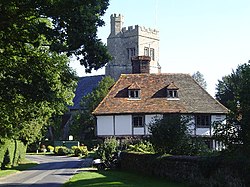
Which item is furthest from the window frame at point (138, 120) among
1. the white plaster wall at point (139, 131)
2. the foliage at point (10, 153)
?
the foliage at point (10, 153)

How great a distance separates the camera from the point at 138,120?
163 ft

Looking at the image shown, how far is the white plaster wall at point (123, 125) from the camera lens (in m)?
49.4

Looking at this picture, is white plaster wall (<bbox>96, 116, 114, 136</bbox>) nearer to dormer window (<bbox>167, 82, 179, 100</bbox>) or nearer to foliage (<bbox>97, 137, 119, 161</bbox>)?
dormer window (<bbox>167, 82, 179, 100</bbox>)

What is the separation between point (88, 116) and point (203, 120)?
34.5 m

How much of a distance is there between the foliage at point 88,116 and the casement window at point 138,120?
2971 centimetres

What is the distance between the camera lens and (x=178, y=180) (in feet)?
76.0

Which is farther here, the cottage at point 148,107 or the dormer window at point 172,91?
the dormer window at point 172,91

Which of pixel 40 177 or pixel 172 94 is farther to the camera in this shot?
pixel 172 94

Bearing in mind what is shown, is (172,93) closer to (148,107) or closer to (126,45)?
(148,107)

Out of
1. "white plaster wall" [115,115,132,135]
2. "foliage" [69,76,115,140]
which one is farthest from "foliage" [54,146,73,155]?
"white plaster wall" [115,115,132,135]

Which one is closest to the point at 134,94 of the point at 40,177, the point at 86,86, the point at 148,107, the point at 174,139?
the point at 148,107

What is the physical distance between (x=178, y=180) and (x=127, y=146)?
1840 cm

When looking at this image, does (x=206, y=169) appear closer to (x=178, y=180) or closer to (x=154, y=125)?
(x=178, y=180)

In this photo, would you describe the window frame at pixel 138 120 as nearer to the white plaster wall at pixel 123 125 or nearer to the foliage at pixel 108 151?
the white plaster wall at pixel 123 125
